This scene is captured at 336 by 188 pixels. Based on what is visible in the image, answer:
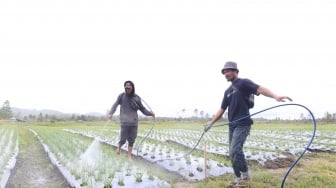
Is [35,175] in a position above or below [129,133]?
below

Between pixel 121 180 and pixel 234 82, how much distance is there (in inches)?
77.0

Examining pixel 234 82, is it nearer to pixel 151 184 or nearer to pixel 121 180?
pixel 151 184

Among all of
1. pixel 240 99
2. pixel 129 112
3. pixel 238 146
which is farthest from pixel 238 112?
pixel 129 112

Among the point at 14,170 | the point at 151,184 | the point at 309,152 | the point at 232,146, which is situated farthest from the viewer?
the point at 309,152

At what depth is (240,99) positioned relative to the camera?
4.11 meters

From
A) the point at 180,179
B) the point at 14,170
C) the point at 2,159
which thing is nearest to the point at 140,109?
the point at 180,179

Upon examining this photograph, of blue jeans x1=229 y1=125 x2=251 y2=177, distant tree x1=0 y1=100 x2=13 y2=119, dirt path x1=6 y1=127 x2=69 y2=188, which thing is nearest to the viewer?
blue jeans x1=229 y1=125 x2=251 y2=177

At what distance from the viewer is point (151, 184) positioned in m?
4.43

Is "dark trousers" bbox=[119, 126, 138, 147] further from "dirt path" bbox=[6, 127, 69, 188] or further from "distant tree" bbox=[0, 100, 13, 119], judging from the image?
"distant tree" bbox=[0, 100, 13, 119]

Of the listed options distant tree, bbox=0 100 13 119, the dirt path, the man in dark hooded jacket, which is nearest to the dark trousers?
the man in dark hooded jacket

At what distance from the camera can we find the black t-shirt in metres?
4.00

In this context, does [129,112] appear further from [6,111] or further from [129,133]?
[6,111]

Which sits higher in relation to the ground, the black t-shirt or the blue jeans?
the black t-shirt

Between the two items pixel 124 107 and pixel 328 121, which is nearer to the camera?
pixel 124 107
